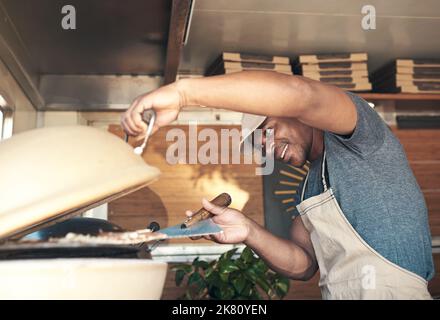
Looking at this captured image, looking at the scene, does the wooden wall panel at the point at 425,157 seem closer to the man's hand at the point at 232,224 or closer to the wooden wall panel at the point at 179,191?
the wooden wall panel at the point at 179,191

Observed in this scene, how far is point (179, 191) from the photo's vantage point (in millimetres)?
3723

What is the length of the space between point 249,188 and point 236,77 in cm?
265

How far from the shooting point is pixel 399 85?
3578 mm

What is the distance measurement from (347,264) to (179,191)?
223cm

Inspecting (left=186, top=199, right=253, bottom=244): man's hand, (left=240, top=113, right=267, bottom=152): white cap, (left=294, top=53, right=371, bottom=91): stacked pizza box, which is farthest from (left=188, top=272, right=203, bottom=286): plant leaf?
(left=294, top=53, right=371, bottom=91): stacked pizza box

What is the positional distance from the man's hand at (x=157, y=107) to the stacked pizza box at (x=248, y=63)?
2194mm

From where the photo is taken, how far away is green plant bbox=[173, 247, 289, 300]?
3.18 m

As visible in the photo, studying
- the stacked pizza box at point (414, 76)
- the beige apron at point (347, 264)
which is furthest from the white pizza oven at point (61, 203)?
the stacked pizza box at point (414, 76)

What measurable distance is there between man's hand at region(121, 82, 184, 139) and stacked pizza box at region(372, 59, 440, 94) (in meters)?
2.87

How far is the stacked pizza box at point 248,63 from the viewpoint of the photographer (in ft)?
10.9

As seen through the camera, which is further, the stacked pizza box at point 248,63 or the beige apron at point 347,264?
the stacked pizza box at point 248,63

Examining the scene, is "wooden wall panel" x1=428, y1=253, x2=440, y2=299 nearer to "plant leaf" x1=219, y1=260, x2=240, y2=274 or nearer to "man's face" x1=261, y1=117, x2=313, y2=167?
"plant leaf" x1=219, y1=260, x2=240, y2=274

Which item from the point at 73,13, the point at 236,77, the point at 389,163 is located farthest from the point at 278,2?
the point at 236,77
